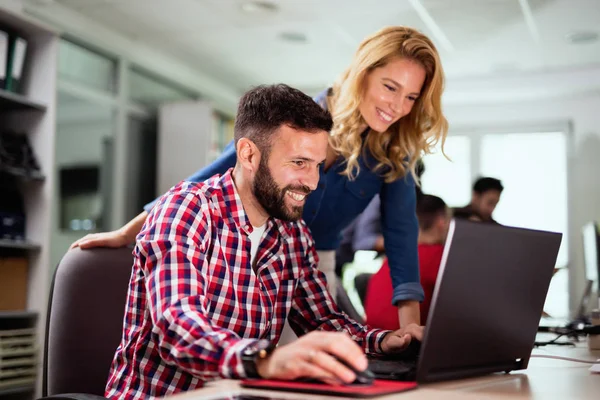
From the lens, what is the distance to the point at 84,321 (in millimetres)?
1347

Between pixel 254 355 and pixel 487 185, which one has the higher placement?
pixel 487 185

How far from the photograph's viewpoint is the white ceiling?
4844 millimetres

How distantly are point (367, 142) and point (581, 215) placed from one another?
18.2 feet

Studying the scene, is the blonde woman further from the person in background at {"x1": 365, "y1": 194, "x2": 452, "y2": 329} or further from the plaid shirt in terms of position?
the plaid shirt

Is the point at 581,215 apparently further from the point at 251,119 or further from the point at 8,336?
the point at 251,119

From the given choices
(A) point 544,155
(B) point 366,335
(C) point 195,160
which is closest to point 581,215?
(A) point 544,155

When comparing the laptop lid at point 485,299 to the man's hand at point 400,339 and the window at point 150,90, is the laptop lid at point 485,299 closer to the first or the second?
the man's hand at point 400,339

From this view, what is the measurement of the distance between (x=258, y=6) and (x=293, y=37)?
2.38ft

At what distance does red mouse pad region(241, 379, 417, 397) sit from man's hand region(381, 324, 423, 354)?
1.18 ft

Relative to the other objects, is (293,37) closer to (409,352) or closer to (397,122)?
(397,122)

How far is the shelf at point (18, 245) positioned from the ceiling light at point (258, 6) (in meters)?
2.23

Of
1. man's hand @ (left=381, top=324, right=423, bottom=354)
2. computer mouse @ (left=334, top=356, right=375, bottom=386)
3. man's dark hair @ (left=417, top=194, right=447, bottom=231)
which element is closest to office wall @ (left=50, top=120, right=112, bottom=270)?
man's dark hair @ (left=417, top=194, right=447, bottom=231)

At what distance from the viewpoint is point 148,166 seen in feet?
20.6

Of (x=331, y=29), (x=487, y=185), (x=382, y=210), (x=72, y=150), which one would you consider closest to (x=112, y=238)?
(x=382, y=210)
